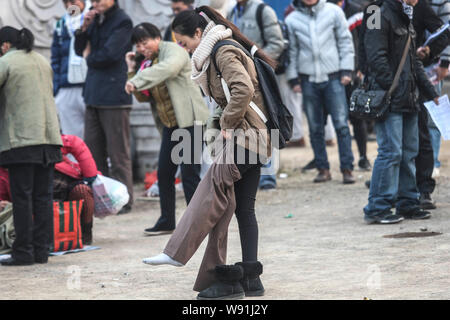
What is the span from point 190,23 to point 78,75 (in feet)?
14.7

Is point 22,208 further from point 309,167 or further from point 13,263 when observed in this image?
point 309,167

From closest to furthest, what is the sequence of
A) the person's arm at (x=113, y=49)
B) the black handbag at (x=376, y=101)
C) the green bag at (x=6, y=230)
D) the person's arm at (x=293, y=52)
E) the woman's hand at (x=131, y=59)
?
the green bag at (x=6, y=230)
the black handbag at (x=376, y=101)
the woman's hand at (x=131, y=59)
the person's arm at (x=113, y=49)
the person's arm at (x=293, y=52)

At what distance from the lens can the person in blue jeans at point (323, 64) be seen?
383 inches

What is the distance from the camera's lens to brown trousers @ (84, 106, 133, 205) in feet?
30.1

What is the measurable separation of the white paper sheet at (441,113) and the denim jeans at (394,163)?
0.56 ft

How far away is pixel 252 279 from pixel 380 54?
264cm

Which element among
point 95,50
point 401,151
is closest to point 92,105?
point 95,50

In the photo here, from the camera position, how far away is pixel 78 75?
31.9 ft

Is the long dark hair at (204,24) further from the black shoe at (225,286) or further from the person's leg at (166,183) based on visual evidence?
the person's leg at (166,183)

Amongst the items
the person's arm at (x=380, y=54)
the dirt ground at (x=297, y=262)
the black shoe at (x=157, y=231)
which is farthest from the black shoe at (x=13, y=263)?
the person's arm at (x=380, y=54)

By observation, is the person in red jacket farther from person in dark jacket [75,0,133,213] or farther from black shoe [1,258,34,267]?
person in dark jacket [75,0,133,213]

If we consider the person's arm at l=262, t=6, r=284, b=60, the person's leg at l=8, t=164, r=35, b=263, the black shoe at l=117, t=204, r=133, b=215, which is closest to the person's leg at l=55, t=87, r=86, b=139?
the black shoe at l=117, t=204, r=133, b=215

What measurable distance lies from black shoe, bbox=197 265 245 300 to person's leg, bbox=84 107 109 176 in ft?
14.7
